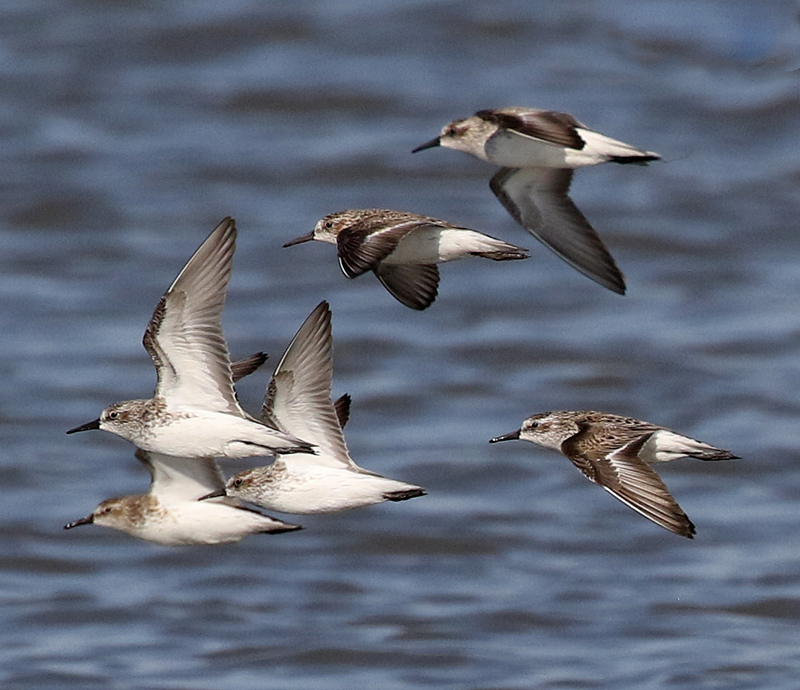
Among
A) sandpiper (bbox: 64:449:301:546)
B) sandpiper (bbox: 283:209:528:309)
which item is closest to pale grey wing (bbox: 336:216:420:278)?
sandpiper (bbox: 283:209:528:309)

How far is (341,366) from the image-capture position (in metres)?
35.4

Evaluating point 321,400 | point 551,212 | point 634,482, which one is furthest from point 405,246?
point 634,482

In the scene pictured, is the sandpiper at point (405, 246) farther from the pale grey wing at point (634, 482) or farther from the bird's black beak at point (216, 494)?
the bird's black beak at point (216, 494)

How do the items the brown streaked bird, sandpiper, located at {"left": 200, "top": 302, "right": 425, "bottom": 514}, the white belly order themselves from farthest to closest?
the brown streaked bird
the white belly
sandpiper, located at {"left": 200, "top": 302, "right": 425, "bottom": 514}

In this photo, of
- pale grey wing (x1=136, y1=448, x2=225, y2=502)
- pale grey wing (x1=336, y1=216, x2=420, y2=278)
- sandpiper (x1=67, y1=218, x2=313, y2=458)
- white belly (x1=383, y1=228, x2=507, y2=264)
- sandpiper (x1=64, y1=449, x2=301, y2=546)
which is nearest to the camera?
pale grey wing (x1=336, y1=216, x2=420, y2=278)

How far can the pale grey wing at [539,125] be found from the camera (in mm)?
10052

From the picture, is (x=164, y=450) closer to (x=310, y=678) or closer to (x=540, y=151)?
(x=540, y=151)

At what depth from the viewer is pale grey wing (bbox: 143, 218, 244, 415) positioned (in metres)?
9.59

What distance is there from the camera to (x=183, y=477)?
10.8 metres

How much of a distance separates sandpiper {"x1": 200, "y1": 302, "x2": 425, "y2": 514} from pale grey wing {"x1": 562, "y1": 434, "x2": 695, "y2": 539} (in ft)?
3.71

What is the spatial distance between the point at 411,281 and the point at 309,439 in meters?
1.00

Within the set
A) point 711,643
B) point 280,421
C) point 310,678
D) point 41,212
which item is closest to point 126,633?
point 310,678

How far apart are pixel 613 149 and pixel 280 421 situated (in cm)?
218

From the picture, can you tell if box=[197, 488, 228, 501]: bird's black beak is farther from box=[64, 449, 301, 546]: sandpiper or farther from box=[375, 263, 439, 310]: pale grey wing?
box=[375, 263, 439, 310]: pale grey wing
